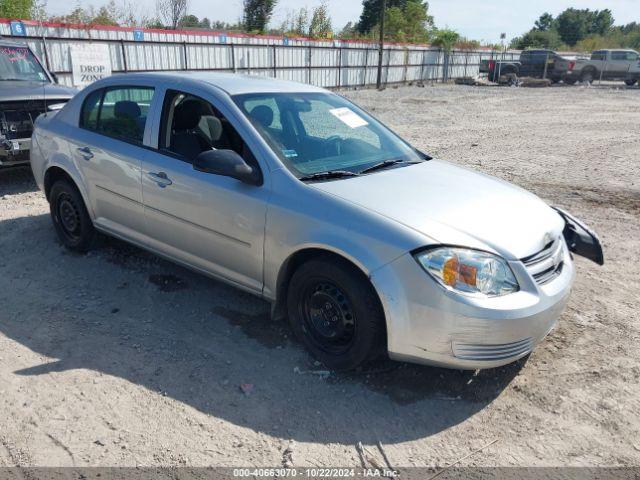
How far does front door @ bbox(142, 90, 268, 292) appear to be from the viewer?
3.59 m

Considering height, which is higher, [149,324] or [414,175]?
[414,175]

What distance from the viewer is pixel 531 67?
34.2 m

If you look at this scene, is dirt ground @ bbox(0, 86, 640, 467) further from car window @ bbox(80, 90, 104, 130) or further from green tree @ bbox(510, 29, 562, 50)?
green tree @ bbox(510, 29, 562, 50)

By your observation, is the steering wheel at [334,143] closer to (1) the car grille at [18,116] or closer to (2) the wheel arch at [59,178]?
(2) the wheel arch at [59,178]

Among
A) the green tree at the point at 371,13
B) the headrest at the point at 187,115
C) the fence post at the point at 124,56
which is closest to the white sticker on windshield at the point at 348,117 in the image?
the headrest at the point at 187,115

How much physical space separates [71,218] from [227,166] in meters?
2.49

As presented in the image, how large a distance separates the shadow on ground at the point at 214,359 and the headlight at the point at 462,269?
0.76 meters

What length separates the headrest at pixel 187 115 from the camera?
4203mm

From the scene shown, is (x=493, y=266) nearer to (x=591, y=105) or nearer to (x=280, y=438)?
(x=280, y=438)

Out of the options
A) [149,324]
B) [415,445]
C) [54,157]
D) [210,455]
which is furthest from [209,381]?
[54,157]

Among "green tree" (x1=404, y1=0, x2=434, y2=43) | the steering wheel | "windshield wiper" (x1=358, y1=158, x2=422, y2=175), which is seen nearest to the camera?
"windshield wiper" (x1=358, y1=158, x2=422, y2=175)

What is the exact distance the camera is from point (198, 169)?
356 centimetres

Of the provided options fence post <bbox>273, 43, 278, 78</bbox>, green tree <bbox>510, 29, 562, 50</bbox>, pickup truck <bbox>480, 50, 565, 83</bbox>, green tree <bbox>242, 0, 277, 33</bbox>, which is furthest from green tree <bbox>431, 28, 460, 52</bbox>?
green tree <bbox>510, 29, 562, 50</bbox>

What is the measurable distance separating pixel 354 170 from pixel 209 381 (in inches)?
67.0
